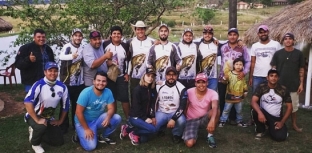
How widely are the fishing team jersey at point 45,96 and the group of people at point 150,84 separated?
14 millimetres

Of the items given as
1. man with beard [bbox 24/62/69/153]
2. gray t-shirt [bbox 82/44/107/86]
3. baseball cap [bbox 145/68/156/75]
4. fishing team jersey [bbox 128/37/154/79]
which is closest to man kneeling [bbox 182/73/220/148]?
baseball cap [bbox 145/68/156/75]

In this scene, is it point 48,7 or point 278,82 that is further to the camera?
point 48,7

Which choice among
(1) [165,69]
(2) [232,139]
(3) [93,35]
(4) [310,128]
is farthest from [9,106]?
(4) [310,128]

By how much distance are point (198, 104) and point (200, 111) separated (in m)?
0.11

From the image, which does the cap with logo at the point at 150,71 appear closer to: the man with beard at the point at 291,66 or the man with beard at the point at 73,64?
the man with beard at the point at 73,64

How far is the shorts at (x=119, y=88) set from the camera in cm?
548

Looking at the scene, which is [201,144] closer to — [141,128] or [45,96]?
[141,128]

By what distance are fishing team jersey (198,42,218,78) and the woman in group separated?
38.1 inches

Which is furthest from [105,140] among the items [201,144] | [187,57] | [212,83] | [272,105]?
[272,105]

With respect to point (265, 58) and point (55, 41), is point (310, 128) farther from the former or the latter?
point (55, 41)

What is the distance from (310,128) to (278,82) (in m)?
1.11

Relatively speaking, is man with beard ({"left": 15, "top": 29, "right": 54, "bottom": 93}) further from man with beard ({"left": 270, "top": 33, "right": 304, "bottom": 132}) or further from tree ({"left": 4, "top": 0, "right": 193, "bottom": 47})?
man with beard ({"left": 270, "top": 33, "right": 304, "bottom": 132})

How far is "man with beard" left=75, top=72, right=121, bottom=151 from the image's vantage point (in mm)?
4816

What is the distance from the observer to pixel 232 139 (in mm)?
5453
